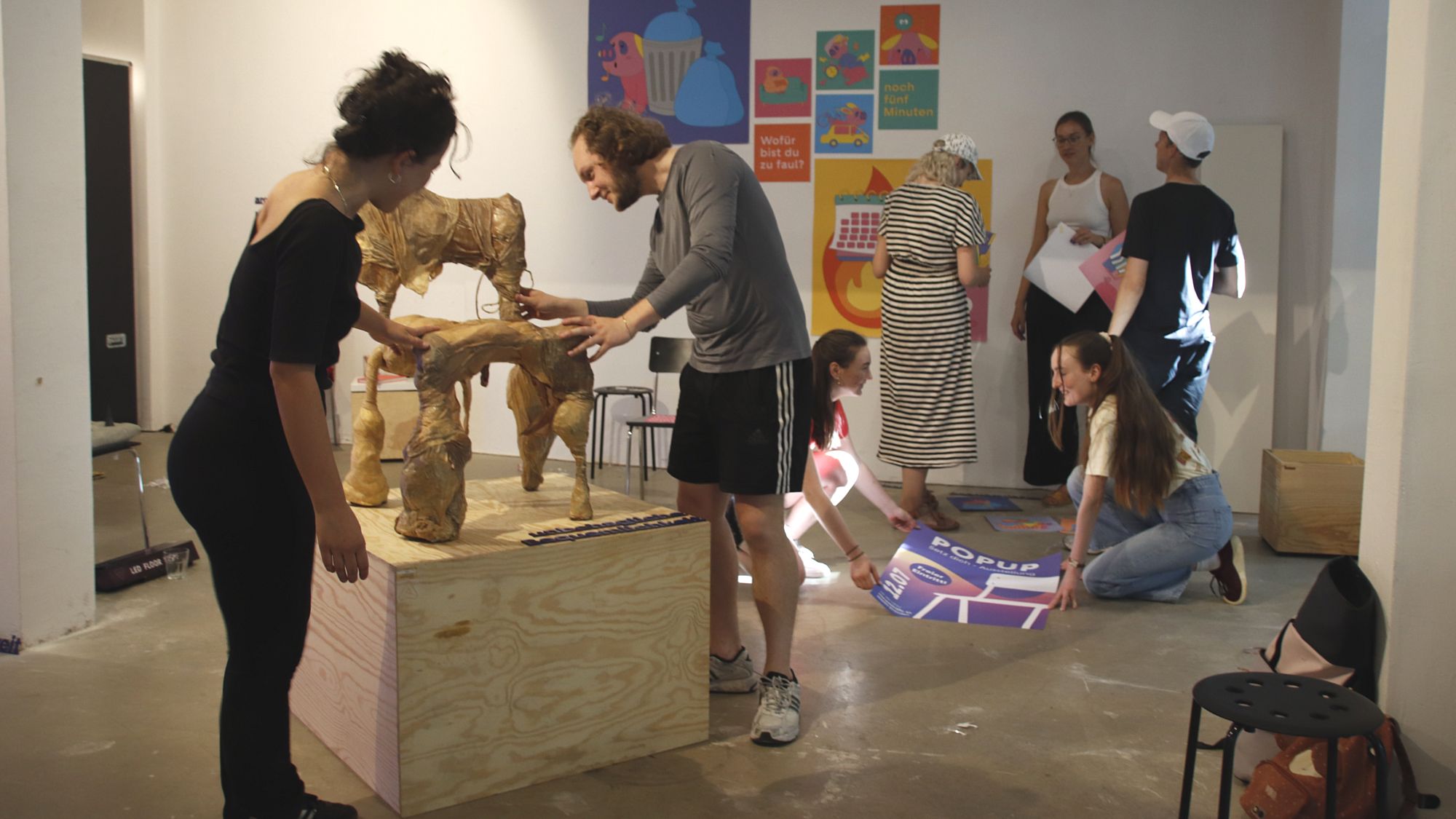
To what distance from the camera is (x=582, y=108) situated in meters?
Answer: 6.75

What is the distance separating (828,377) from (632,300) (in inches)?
45.2

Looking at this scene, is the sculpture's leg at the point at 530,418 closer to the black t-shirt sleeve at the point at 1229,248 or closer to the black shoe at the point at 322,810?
the black shoe at the point at 322,810

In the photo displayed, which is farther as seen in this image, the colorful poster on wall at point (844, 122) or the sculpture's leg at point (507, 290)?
the colorful poster on wall at point (844, 122)

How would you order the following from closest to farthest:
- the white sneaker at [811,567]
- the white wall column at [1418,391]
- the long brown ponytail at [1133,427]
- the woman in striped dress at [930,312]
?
the white wall column at [1418,391] < the long brown ponytail at [1133,427] < the white sneaker at [811,567] < the woman in striped dress at [930,312]

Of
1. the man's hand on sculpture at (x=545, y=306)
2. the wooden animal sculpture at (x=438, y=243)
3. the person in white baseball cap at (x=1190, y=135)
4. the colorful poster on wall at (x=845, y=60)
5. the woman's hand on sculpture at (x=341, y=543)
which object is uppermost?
the colorful poster on wall at (x=845, y=60)

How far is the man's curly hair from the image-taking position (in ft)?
9.20

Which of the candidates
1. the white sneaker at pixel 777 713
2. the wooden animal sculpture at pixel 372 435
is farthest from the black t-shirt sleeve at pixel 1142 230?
the wooden animal sculpture at pixel 372 435

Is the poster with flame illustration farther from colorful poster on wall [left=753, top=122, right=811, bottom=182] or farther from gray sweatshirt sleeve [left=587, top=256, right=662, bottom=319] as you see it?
gray sweatshirt sleeve [left=587, top=256, right=662, bottom=319]

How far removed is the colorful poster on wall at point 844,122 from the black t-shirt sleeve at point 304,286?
4627 mm

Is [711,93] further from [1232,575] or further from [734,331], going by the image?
[734,331]

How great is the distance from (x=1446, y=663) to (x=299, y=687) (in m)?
2.63

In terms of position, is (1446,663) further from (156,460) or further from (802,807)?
(156,460)

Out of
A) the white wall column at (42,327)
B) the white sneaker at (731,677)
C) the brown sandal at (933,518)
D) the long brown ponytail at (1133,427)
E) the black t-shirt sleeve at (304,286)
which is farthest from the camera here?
the brown sandal at (933,518)

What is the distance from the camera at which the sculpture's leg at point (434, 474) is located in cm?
261
